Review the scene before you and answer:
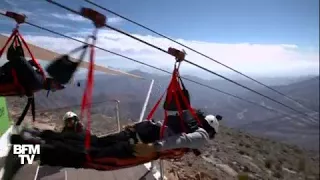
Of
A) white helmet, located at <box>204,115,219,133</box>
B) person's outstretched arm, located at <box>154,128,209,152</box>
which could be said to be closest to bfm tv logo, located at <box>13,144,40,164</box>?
person's outstretched arm, located at <box>154,128,209,152</box>

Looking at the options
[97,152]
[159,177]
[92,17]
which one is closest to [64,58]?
[92,17]

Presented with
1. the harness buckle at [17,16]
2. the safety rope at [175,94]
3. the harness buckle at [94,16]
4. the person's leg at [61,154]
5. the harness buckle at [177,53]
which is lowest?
the person's leg at [61,154]

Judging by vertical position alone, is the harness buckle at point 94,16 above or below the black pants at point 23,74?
above

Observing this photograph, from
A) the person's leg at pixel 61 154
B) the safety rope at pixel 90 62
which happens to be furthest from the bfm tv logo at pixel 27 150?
the safety rope at pixel 90 62

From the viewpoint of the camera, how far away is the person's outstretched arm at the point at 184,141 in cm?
484

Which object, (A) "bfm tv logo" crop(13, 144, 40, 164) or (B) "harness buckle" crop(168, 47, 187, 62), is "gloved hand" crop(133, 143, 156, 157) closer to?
(A) "bfm tv logo" crop(13, 144, 40, 164)

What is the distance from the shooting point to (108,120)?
12320mm

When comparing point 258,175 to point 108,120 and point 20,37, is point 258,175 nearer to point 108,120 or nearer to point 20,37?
point 108,120

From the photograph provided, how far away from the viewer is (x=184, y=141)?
5004 mm

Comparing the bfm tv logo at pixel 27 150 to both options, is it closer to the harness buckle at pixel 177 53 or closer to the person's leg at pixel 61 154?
the person's leg at pixel 61 154

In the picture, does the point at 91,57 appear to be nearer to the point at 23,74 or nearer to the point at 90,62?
the point at 90,62

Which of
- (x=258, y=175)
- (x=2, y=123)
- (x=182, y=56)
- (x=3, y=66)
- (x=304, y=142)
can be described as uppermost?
(x=182, y=56)

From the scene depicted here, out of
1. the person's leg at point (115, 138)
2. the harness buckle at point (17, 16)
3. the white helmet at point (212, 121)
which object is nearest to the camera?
the person's leg at point (115, 138)

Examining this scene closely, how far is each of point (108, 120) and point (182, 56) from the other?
7.59 m
